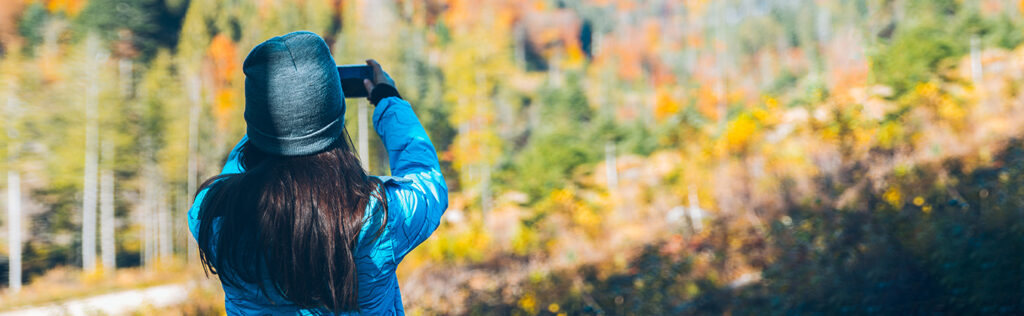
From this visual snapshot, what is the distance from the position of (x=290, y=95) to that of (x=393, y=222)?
29cm

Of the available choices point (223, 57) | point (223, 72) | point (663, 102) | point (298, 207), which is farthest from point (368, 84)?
point (663, 102)

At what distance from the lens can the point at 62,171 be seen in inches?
983

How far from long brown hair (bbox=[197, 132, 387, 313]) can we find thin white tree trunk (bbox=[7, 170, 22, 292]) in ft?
98.0

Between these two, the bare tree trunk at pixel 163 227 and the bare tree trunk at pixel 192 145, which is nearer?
the bare tree trunk at pixel 192 145

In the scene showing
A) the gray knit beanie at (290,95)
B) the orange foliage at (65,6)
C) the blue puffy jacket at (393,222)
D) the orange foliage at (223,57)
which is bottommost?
the blue puffy jacket at (393,222)

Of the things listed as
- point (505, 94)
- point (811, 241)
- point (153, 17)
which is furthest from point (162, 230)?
point (811, 241)

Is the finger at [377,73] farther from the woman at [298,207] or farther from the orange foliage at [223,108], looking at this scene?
the orange foliage at [223,108]

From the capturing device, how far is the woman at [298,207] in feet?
3.21

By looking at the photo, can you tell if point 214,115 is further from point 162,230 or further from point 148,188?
point 162,230

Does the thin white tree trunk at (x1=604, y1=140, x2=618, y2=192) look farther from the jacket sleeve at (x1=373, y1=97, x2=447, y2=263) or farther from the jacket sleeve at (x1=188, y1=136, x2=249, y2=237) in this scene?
the jacket sleeve at (x1=188, y1=136, x2=249, y2=237)

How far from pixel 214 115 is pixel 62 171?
7129 millimetres

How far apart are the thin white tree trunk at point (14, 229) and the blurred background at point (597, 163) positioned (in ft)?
0.43

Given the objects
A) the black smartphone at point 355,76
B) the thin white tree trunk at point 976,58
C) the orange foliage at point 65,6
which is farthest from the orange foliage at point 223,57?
the black smartphone at point 355,76

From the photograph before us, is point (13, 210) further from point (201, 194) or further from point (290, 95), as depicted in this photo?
point (290, 95)
